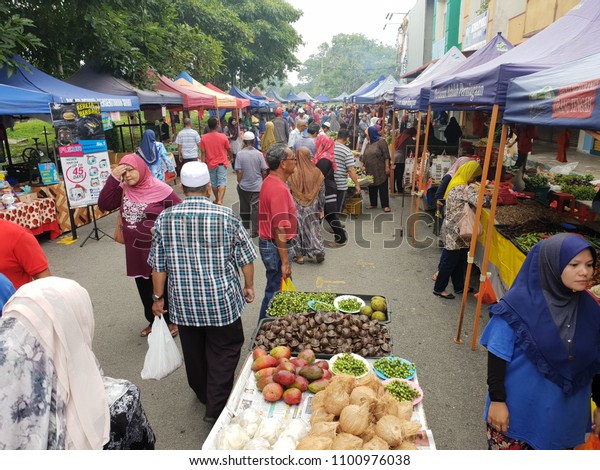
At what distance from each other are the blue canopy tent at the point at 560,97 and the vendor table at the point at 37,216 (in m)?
7.86

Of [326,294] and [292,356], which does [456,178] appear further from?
[292,356]

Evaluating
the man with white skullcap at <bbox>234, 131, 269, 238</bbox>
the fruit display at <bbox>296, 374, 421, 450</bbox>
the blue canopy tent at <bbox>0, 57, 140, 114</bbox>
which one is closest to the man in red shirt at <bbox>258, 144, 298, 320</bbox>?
the fruit display at <bbox>296, 374, 421, 450</bbox>

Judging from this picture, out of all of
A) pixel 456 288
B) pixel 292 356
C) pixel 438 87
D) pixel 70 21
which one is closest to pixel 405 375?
pixel 292 356

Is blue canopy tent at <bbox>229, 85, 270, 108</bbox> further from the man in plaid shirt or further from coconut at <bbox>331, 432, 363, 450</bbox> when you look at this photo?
coconut at <bbox>331, 432, 363, 450</bbox>

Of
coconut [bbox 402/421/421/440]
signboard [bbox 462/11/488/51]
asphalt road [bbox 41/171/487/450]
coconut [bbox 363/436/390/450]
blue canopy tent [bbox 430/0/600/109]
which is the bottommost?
asphalt road [bbox 41/171/487/450]

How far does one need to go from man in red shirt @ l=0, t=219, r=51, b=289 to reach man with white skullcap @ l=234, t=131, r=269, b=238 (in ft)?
18.1

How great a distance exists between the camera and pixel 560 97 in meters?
2.88

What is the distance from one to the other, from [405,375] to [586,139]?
45.6 ft

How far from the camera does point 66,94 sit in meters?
9.07

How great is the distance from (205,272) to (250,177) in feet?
17.8

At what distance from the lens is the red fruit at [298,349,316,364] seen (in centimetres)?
310

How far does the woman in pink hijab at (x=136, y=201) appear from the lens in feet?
13.7

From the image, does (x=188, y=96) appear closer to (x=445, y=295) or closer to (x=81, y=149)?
(x=81, y=149)

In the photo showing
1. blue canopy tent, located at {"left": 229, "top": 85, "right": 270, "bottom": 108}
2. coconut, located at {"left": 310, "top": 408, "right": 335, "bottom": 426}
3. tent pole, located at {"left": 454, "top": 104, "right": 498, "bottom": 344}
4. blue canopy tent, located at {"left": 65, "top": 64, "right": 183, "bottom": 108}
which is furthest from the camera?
blue canopy tent, located at {"left": 229, "top": 85, "right": 270, "bottom": 108}
